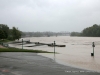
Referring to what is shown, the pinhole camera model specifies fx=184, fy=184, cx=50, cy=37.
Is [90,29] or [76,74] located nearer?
[76,74]

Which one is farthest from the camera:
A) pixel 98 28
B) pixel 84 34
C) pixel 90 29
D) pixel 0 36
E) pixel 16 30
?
pixel 84 34

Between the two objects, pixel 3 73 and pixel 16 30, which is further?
pixel 16 30

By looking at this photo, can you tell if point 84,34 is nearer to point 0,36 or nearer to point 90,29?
point 90,29

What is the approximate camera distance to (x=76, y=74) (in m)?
8.60

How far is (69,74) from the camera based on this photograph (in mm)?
8625

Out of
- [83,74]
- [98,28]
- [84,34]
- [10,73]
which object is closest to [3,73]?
[10,73]

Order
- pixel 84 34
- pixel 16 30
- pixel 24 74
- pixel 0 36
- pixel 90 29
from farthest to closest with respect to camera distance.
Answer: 1. pixel 84 34
2. pixel 90 29
3. pixel 16 30
4. pixel 0 36
5. pixel 24 74

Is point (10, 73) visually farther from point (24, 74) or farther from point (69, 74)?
point (69, 74)

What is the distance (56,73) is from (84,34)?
193m

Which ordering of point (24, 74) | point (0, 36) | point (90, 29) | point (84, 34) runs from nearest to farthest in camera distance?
1. point (24, 74)
2. point (0, 36)
3. point (90, 29)
4. point (84, 34)

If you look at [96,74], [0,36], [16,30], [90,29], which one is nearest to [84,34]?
[90,29]

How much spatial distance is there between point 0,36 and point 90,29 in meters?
108

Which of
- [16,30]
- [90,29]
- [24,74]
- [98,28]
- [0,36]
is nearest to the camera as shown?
[24,74]

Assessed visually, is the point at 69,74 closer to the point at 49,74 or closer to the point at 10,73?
the point at 49,74
